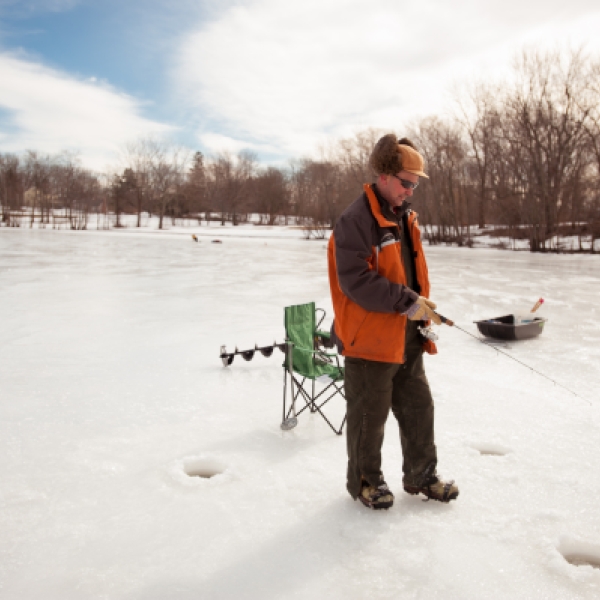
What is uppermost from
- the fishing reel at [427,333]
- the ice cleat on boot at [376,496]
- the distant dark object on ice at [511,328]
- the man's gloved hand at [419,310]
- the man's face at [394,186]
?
the man's face at [394,186]

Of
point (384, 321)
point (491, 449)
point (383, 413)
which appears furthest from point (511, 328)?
point (384, 321)

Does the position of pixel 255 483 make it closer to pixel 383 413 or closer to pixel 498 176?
pixel 383 413

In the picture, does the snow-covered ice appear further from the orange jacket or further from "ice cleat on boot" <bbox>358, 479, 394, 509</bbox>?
the orange jacket

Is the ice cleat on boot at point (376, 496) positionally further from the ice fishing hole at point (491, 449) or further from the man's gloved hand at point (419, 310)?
the ice fishing hole at point (491, 449)

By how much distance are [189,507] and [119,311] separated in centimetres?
631

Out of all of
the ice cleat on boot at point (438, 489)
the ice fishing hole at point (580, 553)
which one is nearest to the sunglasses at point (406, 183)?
the ice cleat on boot at point (438, 489)

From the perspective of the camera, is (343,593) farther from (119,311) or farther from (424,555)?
(119,311)

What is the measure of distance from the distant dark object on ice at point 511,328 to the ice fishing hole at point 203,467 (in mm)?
4780

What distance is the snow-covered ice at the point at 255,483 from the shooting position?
2252mm

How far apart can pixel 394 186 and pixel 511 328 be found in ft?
16.1

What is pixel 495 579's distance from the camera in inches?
88.0

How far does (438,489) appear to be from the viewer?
110 inches

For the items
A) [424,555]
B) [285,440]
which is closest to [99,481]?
[285,440]

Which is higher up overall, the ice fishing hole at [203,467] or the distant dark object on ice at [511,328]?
the distant dark object on ice at [511,328]
